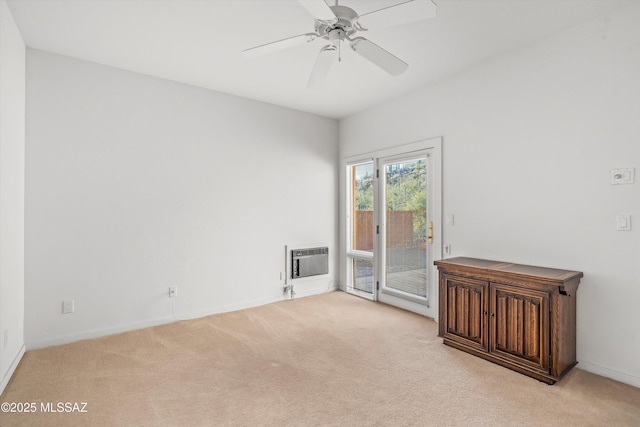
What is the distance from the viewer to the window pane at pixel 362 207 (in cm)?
471

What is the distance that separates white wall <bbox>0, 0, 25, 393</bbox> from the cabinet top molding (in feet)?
11.4

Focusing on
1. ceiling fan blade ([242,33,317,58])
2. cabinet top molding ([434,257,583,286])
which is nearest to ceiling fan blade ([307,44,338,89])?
ceiling fan blade ([242,33,317,58])

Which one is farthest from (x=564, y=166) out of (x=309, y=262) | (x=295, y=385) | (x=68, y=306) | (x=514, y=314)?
(x=68, y=306)

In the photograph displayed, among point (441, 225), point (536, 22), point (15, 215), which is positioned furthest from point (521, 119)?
point (15, 215)

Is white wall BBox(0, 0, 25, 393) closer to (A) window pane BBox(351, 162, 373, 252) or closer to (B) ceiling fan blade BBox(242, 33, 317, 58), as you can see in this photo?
(B) ceiling fan blade BBox(242, 33, 317, 58)

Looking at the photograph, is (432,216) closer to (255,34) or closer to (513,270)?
(513,270)

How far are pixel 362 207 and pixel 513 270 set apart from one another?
2480 mm

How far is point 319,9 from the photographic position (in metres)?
1.74

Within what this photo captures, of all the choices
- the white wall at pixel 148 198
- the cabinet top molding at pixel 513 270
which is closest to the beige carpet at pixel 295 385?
the white wall at pixel 148 198

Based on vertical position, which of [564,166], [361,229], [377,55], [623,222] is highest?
[377,55]

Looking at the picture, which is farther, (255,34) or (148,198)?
(148,198)

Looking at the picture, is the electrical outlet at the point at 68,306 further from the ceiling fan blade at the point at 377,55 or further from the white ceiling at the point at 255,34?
the ceiling fan blade at the point at 377,55

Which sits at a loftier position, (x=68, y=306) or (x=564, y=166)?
(x=564, y=166)

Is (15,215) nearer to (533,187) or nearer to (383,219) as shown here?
(383,219)
